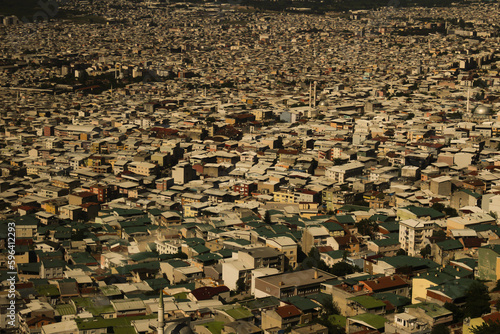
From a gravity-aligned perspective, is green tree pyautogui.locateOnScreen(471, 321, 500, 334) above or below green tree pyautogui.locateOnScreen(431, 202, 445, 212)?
above

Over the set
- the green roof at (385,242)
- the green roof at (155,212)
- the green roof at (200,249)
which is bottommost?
the green roof at (155,212)

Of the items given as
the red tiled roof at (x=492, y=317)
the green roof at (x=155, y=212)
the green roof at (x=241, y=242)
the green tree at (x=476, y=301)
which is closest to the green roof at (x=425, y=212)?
the green roof at (x=241, y=242)

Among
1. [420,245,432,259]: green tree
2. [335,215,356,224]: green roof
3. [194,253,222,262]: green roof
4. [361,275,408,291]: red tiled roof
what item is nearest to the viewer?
[361,275,408,291]: red tiled roof

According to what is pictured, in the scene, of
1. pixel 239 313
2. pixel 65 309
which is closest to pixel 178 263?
pixel 65 309

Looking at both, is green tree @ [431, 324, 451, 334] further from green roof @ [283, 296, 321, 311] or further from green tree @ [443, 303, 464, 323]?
green roof @ [283, 296, 321, 311]

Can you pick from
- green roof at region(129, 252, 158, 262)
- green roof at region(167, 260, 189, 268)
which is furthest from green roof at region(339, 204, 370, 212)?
green roof at region(167, 260, 189, 268)

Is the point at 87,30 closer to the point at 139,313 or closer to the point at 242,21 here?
the point at 242,21

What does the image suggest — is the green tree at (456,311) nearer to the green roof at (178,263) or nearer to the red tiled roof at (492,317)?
the red tiled roof at (492,317)
